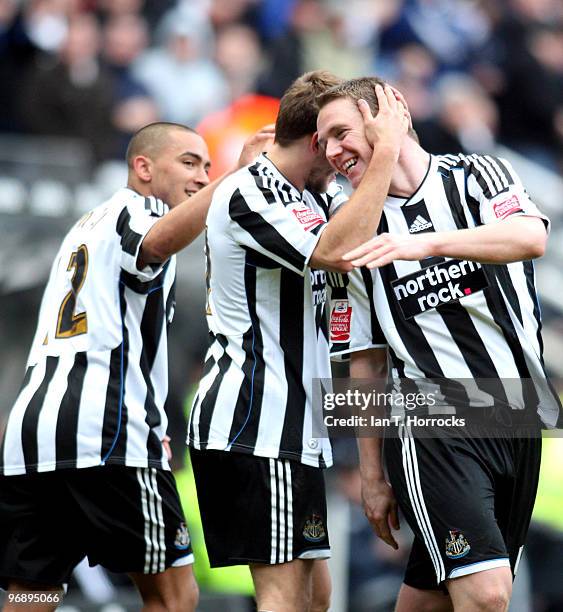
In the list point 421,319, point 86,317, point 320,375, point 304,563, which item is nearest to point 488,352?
point 421,319

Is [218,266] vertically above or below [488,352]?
above

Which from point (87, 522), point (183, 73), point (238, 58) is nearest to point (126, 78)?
point (183, 73)

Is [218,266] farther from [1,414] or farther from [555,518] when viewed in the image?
[555,518]

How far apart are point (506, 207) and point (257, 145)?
1081mm

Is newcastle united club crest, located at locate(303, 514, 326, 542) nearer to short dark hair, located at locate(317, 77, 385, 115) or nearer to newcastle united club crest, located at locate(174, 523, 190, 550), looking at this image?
newcastle united club crest, located at locate(174, 523, 190, 550)

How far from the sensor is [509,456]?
3633mm

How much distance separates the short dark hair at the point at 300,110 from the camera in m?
3.79

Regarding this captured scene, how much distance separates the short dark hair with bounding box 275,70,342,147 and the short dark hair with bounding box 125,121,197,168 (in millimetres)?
911

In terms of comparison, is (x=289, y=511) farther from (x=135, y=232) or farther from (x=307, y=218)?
(x=135, y=232)

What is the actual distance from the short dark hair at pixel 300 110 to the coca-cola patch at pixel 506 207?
73 cm

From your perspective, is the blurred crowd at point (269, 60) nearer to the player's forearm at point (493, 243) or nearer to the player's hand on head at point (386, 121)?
the player's hand on head at point (386, 121)

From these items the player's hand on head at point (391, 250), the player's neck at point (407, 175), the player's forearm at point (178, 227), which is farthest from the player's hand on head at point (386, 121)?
the player's forearm at point (178, 227)

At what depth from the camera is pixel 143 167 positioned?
4.63 m

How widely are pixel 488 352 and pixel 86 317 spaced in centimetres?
166
